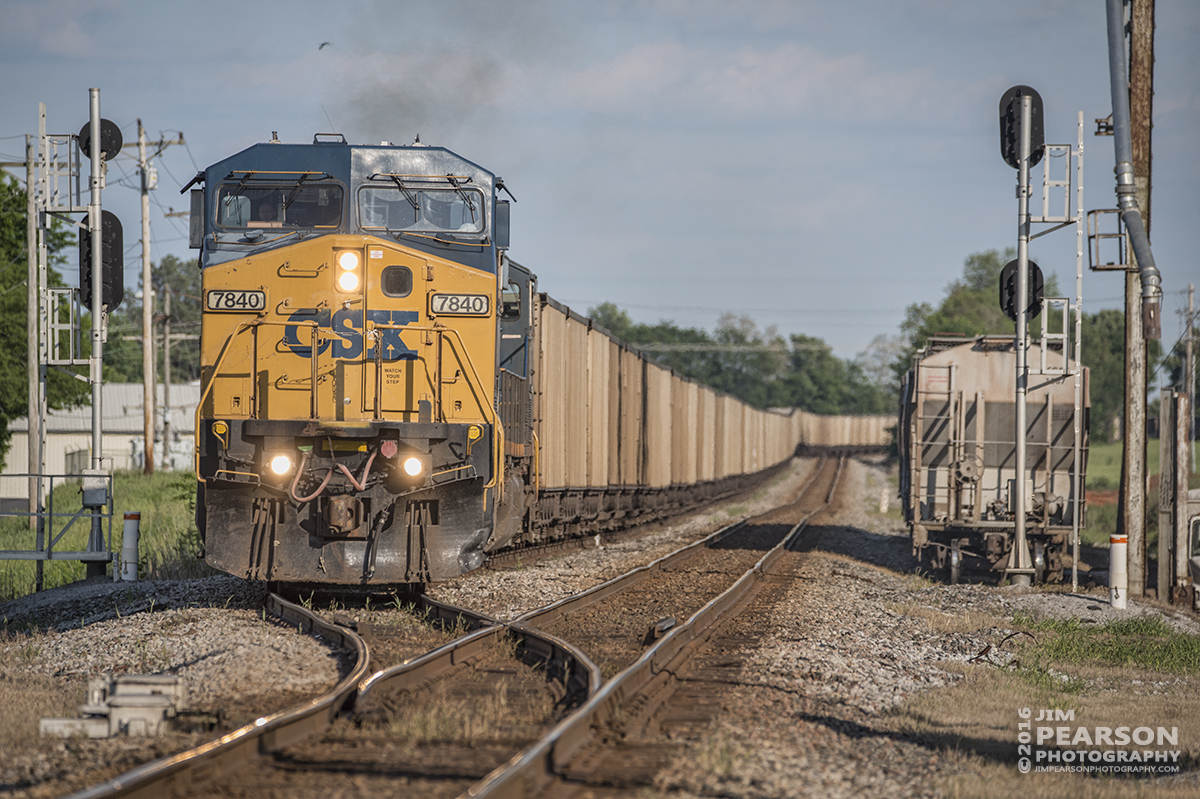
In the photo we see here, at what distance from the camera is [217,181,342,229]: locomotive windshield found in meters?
9.85

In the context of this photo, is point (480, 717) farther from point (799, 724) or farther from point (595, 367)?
point (595, 367)

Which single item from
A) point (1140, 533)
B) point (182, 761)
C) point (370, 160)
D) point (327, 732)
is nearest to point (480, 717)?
point (327, 732)

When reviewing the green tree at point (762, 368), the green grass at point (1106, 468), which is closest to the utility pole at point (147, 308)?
the green grass at point (1106, 468)

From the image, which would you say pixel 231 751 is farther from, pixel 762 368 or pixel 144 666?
pixel 762 368

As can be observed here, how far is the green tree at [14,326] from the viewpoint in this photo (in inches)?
1324

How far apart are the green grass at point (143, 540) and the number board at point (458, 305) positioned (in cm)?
611

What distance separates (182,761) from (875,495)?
3709cm

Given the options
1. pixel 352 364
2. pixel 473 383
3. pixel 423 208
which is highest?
pixel 423 208

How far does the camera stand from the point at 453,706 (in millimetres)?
5824

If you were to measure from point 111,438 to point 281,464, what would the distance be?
48025 millimetres

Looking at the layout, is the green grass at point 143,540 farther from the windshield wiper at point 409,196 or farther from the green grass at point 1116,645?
the green grass at point 1116,645

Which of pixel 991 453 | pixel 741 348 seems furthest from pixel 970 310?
pixel 991 453

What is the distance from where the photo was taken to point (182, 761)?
4.28 metres

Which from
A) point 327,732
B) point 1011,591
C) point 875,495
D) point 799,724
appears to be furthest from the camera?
point 875,495
